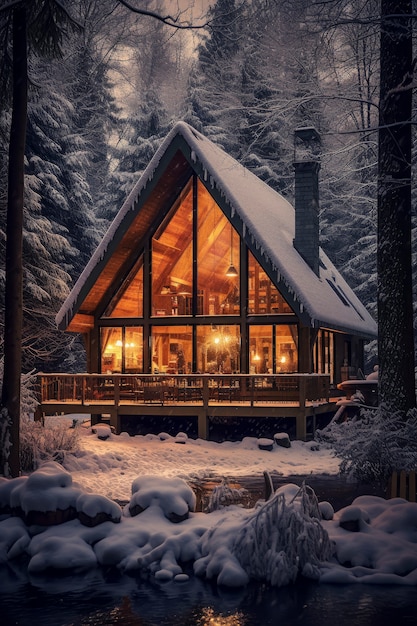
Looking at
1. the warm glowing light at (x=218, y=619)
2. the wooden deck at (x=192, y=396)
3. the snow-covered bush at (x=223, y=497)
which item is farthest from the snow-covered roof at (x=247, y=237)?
the warm glowing light at (x=218, y=619)

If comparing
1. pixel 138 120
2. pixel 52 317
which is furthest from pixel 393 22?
pixel 138 120

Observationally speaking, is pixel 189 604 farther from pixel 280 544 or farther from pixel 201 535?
pixel 201 535

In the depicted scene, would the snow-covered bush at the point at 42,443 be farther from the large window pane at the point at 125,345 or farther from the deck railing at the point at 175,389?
the large window pane at the point at 125,345

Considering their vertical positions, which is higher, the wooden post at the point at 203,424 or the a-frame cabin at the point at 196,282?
the a-frame cabin at the point at 196,282

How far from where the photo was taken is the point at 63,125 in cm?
3369

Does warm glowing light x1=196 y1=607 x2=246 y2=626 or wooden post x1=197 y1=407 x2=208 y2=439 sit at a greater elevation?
wooden post x1=197 y1=407 x2=208 y2=439

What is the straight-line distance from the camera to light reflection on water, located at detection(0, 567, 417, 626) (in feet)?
24.2

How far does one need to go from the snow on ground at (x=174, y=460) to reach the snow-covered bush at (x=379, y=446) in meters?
2.29

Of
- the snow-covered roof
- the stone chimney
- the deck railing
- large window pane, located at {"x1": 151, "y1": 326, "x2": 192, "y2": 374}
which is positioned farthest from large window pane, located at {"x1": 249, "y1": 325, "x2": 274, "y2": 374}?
the stone chimney

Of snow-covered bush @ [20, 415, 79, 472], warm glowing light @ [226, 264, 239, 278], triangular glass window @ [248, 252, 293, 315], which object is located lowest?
snow-covered bush @ [20, 415, 79, 472]

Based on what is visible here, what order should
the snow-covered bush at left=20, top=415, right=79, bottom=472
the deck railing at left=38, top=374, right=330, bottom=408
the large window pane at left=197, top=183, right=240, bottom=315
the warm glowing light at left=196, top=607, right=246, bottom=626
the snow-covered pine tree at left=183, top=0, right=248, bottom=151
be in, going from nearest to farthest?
the warm glowing light at left=196, top=607, right=246, bottom=626, the snow-covered bush at left=20, top=415, right=79, bottom=472, the deck railing at left=38, top=374, right=330, bottom=408, the large window pane at left=197, top=183, right=240, bottom=315, the snow-covered pine tree at left=183, top=0, right=248, bottom=151

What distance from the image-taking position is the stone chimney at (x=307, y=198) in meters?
24.3

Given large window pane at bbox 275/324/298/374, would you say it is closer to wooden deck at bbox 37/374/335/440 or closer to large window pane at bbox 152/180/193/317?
wooden deck at bbox 37/374/335/440

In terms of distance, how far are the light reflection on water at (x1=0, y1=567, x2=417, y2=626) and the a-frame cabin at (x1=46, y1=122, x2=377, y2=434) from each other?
552 inches
